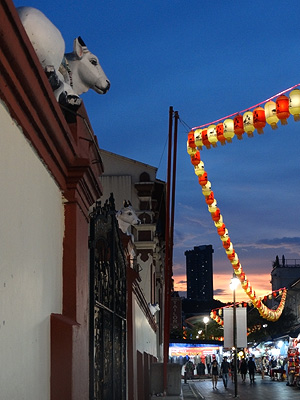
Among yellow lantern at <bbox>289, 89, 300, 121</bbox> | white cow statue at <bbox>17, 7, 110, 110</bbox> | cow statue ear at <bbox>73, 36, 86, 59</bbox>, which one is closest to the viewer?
white cow statue at <bbox>17, 7, 110, 110</bbox>

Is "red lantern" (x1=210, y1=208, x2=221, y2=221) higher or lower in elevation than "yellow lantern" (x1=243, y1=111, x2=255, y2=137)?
lower

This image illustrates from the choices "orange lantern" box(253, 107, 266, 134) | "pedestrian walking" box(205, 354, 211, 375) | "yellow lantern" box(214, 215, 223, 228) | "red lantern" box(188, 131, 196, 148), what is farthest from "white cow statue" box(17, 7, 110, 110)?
"pedestrian walking" box(205, 354, 211, 375)

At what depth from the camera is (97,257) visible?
8.51 m

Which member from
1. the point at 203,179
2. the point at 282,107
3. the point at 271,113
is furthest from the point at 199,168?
the point at 282,107

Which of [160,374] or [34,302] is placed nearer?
[34,302]

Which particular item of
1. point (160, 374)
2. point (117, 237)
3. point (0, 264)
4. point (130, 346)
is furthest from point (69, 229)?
point (160, 374)

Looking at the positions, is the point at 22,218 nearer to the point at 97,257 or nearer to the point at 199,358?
the point at 97,257

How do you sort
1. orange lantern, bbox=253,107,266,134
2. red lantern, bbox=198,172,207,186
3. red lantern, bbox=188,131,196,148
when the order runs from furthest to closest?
red lantern, bbox=198,172,207,186 → red lantern, bbox=188,131,196,148 → orange lantern, bbox=253,107,266,134

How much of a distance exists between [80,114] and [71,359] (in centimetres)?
234

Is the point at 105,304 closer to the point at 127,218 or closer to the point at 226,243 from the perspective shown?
the point at 127,218

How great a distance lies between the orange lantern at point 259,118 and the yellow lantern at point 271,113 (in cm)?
28

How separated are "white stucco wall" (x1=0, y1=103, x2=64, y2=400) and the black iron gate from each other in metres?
1.77

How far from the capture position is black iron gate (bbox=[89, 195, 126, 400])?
8.05 m

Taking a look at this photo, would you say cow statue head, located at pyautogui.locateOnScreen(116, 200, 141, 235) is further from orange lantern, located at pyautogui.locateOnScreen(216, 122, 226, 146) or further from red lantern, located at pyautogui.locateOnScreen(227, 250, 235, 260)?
red lantern, located at pyautogui.locateOnScreen(227, 250, 235, 260)
